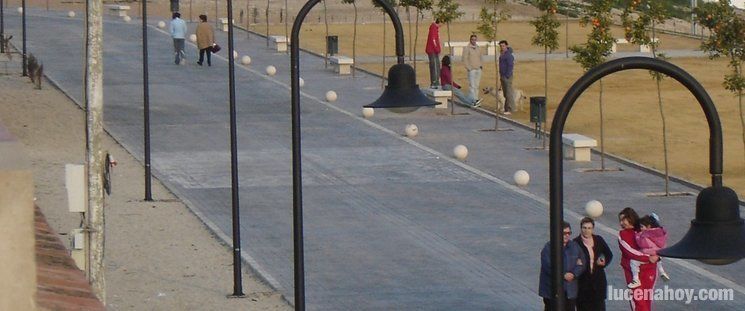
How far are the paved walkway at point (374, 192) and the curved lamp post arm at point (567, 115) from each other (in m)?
9.03

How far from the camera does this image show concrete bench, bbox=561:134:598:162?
28812mm

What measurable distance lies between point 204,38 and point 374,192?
1894 cm

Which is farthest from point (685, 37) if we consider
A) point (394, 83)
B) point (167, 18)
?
point (394, 83)

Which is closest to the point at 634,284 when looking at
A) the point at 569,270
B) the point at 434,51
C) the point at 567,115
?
the point at 569,270

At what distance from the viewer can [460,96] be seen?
123ft

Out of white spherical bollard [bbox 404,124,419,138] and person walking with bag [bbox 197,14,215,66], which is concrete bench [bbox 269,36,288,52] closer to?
person walking with bag [bbox 197,14,215,66]

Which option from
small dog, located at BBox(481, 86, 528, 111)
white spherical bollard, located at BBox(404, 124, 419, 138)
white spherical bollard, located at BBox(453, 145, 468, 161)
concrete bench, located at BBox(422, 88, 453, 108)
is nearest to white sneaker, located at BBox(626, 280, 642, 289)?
white spherical bollard, located at BBox(453, 145, 468, 161)

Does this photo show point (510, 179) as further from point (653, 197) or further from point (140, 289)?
point (140, 289)

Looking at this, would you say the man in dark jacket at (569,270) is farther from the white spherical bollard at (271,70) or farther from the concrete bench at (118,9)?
the concrete bench at (118,9)

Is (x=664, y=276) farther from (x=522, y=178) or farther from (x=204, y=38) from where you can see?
(x=204, y=38)

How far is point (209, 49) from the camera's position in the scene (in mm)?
44500

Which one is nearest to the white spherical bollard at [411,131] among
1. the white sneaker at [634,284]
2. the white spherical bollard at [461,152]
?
the white spherical bollard at [461,152]

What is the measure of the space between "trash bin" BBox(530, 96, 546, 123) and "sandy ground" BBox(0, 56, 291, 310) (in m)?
7.31

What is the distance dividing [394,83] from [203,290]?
7.13 m
